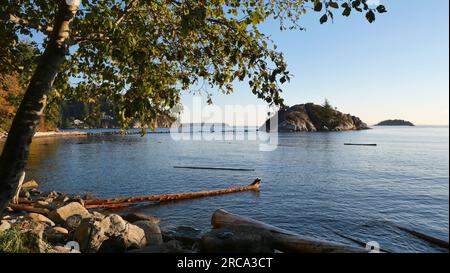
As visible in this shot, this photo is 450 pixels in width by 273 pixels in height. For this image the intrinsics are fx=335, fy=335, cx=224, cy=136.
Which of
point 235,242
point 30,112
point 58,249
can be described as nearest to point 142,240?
point 58,249

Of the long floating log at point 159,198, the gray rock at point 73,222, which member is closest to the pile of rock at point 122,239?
the gray rock at point 73,222

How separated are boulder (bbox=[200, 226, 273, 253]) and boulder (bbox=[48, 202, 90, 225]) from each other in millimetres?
8529

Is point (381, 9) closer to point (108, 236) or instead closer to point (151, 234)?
point (108, 236)

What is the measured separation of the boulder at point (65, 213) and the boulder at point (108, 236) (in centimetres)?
460

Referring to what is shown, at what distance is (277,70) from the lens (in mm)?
5566

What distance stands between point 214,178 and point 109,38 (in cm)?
3664

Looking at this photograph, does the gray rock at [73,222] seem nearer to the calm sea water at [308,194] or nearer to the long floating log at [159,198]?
the calm sea water at [308,194]

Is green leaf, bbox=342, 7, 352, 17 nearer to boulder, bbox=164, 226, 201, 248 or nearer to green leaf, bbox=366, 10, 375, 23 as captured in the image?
green leaf, bbox=366, 10, 375, 23

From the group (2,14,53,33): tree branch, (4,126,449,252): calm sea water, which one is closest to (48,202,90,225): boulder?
(4,126,449,252): calm sea water

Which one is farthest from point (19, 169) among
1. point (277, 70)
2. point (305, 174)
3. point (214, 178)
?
point (305, 174)

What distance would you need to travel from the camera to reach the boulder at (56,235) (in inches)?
561

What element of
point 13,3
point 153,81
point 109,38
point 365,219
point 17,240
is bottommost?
point 365,219

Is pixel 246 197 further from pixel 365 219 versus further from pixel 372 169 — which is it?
pixel 372 169
